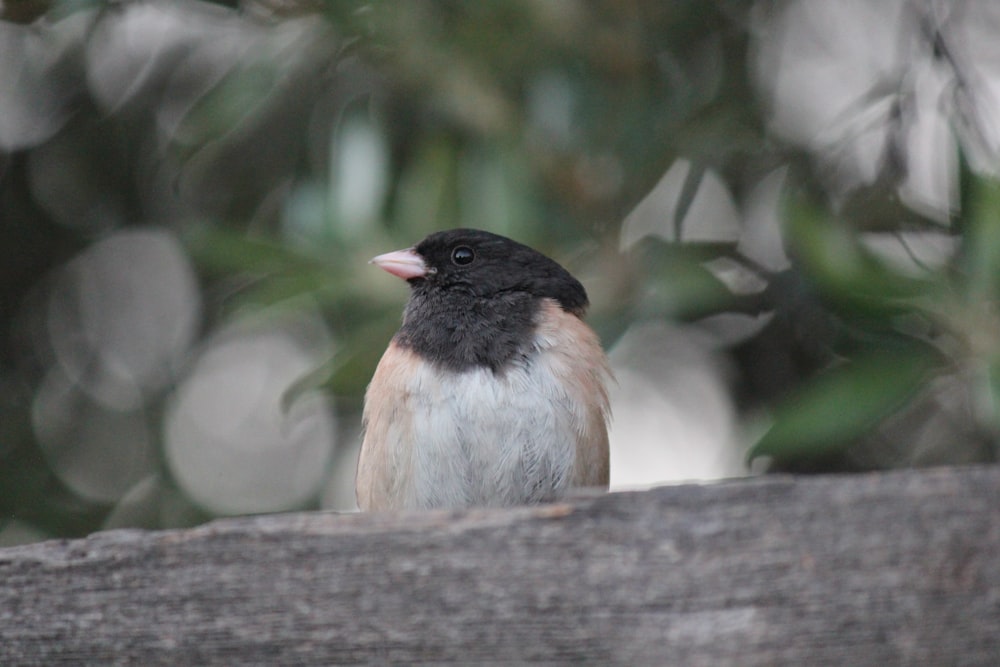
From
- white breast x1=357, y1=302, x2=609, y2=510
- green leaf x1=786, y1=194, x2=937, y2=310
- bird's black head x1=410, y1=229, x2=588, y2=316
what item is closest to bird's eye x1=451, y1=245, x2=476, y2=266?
bird's black head x1=410, y1=229, x2=588, y2=316

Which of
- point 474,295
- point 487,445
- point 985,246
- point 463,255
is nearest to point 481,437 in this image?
point 487,445

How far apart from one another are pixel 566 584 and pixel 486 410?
893 mm

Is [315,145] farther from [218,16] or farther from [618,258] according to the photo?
[618,258]

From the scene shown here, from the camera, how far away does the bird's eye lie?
87.4 inches

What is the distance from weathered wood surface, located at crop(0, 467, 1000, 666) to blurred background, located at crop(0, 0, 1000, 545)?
937 mm

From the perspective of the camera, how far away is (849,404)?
1880mm

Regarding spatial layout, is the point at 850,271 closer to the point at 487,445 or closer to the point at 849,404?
the point at 849,404

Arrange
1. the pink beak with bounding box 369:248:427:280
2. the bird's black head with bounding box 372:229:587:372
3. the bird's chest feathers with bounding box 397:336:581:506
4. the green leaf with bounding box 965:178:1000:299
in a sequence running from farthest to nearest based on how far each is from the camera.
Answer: the pink beak with bounding box 369:248:427:280
the bird's black head with bounding box 372:229:587:372
the bird's chest feathers with bounding box 397:336:581:506
the green leaf with bounding box 965:178:1000:299

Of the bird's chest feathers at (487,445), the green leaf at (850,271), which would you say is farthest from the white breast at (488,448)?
the green leaf at (850,271)

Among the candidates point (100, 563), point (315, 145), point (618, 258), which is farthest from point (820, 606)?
point (315, 145)

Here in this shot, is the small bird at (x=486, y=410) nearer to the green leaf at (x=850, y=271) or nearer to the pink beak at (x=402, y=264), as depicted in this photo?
the pink beak at (x=402, y=264)

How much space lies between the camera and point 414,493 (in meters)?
1.85

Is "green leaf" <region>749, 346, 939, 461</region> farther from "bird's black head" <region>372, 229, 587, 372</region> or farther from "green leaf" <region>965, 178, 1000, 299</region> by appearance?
"bird's black head" <region>372, 229, 587, 372</region>

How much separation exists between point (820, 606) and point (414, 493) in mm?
1001
